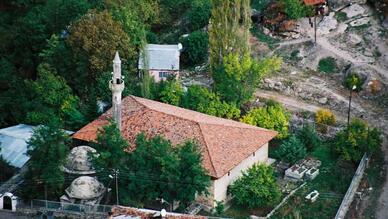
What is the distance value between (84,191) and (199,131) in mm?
7861

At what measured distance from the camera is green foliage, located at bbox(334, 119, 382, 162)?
2300 inches

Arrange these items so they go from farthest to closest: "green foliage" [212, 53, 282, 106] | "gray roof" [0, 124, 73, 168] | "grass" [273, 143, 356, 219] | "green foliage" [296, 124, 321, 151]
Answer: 1. "green foliage" [212, 53, 282, 106]
2. "green foliage" [296, 124, 321, 151]
3. "gray roof" [0, 124, 73, 168]
4. "grass" [273, 143, 356, 219]

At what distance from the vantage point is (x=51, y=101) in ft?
216

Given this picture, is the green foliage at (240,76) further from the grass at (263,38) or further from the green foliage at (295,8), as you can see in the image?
the green foliage at (295,8)

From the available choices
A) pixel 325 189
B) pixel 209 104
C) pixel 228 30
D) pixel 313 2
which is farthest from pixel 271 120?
pixel 313 2

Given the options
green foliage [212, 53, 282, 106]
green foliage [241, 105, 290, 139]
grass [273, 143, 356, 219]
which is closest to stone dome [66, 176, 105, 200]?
grass [273, 143, 356, 219]

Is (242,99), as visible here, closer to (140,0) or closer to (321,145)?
(321,145)

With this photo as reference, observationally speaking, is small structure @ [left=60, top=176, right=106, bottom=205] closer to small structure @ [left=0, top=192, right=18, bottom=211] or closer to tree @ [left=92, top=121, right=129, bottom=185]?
tree @ [left=92, top=121, right=129, bottom=185]

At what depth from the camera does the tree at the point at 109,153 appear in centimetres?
5431

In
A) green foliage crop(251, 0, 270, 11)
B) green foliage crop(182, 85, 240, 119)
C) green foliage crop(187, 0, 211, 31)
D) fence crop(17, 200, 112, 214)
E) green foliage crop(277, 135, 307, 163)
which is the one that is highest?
green foliage crop(251, 0, 270, 11)

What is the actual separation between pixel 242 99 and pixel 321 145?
6184 mm

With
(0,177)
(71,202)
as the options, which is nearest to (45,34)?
(0,177)

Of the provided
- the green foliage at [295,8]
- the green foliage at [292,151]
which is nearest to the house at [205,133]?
the green foliage at [292,151]

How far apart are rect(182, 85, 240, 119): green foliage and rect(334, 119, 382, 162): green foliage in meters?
7.50
